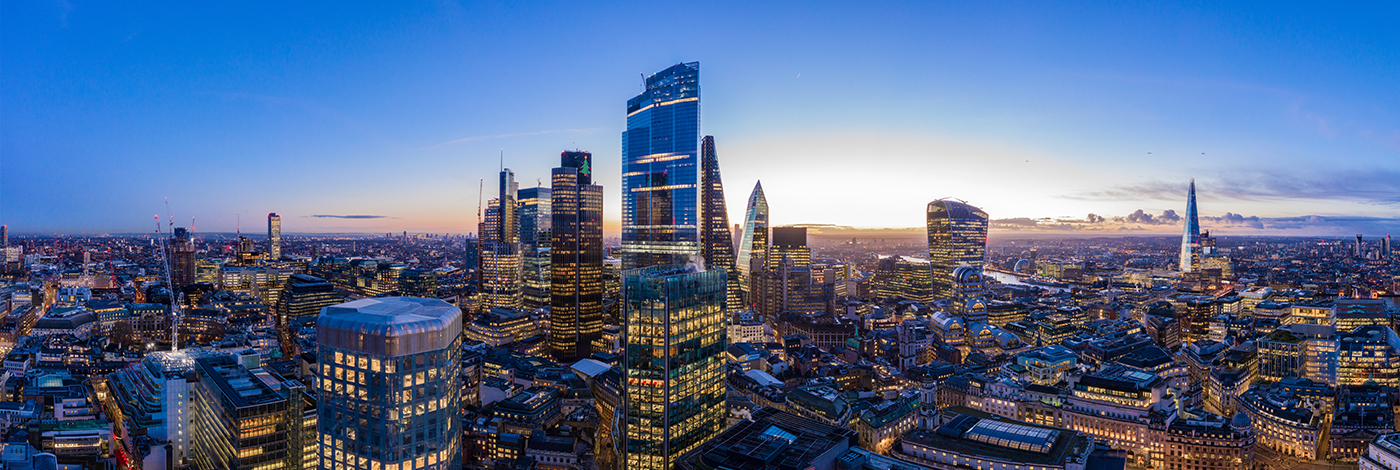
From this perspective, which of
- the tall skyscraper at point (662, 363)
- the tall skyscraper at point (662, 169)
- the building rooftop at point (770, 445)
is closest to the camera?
the building rooftop at point (770, 445)

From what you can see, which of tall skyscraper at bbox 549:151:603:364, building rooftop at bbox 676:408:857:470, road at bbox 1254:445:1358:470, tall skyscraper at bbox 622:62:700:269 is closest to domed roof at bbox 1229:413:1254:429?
road at bbox 1254:445:1358:470

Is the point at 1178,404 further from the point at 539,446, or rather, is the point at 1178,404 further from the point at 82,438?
the point at 82,438

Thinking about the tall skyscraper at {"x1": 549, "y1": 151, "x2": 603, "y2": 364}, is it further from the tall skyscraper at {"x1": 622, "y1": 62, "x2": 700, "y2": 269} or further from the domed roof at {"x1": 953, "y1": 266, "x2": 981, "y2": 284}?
the domed roof at {"x1": 953, "y1": 266, "x2": 981, "y2": 284}

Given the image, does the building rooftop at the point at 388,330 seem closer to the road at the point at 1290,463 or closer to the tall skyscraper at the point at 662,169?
the road at the point at 1290,463

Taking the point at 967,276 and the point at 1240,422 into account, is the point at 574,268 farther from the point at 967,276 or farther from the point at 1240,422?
the point at 1240,422

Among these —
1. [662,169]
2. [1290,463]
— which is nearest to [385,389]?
[1290,463]

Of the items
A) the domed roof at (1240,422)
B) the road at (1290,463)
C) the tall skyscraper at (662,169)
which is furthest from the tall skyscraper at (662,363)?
the tall skyscraper at (662,169)
